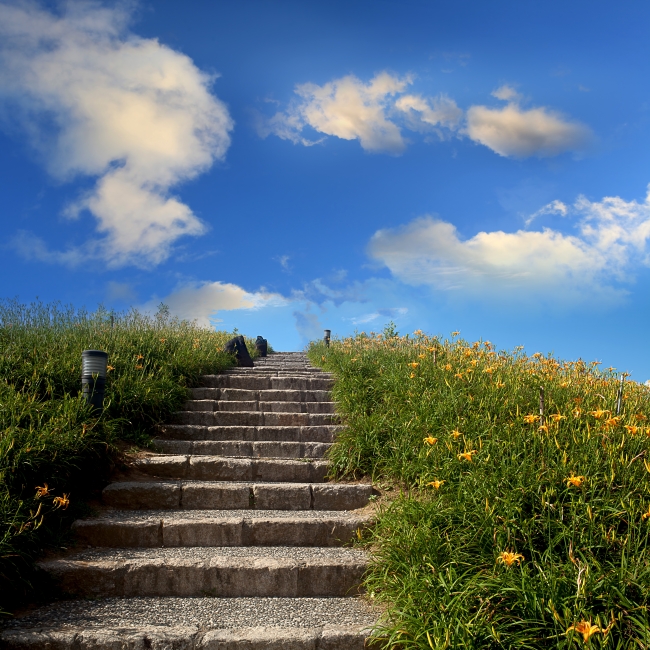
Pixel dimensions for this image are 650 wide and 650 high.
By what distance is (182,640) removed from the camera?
332cm

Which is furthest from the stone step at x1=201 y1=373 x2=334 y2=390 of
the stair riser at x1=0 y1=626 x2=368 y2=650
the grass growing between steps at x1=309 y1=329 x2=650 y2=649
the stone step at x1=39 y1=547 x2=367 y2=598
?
the stair riser at x1=0 y1=626 x2=368 y2=650

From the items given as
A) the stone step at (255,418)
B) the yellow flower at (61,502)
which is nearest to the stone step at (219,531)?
the yellow flower at (61,502)

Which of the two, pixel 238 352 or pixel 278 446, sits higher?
pixel 238 352

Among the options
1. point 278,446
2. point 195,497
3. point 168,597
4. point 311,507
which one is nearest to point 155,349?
point 278,446

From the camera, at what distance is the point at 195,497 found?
17.4 ft

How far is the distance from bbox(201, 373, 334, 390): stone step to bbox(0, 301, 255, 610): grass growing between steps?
A: 523 millimetres

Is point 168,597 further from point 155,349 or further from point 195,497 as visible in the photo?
point 155,349

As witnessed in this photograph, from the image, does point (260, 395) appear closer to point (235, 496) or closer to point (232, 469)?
point (232, 469)

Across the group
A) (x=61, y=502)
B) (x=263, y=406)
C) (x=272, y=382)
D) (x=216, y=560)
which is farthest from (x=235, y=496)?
(x=272, y=382)

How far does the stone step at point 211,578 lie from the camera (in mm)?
4055

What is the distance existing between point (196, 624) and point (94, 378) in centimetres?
328

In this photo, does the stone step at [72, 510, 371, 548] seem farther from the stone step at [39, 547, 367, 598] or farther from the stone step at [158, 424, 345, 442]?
the stone step at [158, 424, 345, 442]

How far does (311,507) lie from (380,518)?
1.19m

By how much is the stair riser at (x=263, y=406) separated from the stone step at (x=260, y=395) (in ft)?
1.11
